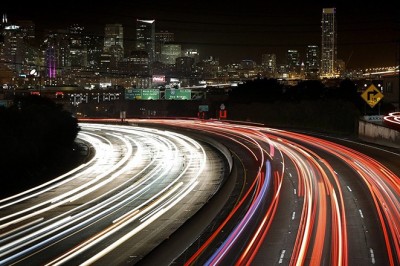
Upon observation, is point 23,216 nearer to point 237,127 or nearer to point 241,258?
point 241,258

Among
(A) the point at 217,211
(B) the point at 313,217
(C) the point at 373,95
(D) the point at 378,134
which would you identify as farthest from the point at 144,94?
(B) the point at 313,217

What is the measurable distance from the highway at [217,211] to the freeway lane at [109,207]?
5 cm

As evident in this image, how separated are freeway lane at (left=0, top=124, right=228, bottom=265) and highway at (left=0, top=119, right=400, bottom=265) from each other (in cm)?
5

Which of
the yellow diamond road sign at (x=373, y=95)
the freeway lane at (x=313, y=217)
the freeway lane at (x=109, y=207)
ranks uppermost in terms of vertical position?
the yellow diamond road sign at (x=373, y=95)

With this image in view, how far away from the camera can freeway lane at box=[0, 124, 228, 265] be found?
1722 cm

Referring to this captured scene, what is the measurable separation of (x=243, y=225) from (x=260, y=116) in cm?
5777

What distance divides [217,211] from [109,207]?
5.24m

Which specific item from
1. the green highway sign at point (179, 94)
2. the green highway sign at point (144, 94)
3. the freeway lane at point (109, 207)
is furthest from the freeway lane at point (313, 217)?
the green highway sign at point (144, 94)

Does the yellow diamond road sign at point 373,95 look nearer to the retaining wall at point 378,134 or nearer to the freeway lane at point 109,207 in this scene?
the retaining wall at point 378,134

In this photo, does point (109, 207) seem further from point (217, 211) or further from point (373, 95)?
point (373, 95)

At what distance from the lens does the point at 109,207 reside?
80.6ft

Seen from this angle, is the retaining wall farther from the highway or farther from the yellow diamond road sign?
the yellow diamond road sign

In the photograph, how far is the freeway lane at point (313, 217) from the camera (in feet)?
50.0

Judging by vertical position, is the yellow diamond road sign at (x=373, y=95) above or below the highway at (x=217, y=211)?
above
